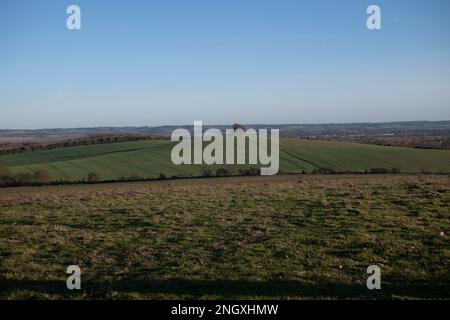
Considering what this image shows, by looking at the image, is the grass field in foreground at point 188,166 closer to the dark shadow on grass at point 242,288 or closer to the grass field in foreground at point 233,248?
the grass field in foreground at point 233,248

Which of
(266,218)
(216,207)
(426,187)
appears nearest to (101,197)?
(216,207)

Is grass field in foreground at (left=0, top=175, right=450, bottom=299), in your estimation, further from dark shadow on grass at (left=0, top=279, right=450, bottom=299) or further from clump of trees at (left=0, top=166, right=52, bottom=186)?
clump of trees at (left=0, top=166, right=52, bottom=186)

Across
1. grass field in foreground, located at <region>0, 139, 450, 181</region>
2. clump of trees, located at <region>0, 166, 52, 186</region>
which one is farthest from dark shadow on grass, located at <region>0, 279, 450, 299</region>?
grass field in foreground, located at <region>0, 139, 450, 181</region>

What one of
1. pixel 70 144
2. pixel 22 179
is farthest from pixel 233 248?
pixel 70 144

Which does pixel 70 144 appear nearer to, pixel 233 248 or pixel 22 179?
pixel 22 179

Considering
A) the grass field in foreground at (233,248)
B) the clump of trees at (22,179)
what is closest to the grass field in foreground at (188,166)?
the clump of trees at (22,179)
